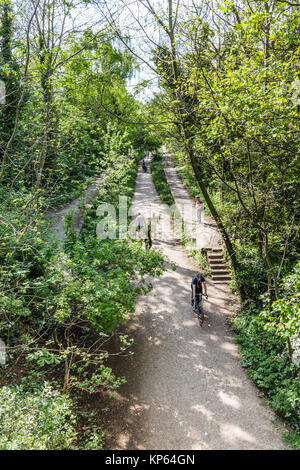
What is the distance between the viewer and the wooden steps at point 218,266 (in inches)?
417

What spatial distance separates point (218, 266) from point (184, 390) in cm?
569

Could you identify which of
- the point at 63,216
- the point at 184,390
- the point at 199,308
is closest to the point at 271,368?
the point at 184,390

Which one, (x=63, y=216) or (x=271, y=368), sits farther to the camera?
(x=63, y=216)

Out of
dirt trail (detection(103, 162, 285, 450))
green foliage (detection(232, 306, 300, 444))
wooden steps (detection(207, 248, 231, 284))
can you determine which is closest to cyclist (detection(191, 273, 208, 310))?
dirt trail (detection(103, 162, 285, 450))

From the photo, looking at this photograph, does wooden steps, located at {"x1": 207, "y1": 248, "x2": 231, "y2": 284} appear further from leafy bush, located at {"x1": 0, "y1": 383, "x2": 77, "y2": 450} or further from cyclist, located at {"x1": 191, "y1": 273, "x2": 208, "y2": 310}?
leafy bush, located at {"x1": 0, "y1": 383, "x2": 77, "y2": 450}

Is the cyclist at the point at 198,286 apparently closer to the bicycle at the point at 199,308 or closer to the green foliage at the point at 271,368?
the bicycle at the point at 199,308

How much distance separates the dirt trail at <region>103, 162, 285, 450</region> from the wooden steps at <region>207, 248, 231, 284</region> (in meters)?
1.30

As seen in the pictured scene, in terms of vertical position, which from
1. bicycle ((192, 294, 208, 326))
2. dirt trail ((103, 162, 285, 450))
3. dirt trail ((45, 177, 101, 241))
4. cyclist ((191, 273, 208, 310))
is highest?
dirt trail ((45, 177, 101, 241))

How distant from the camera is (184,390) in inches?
240

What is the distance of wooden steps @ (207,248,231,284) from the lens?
10586 mm

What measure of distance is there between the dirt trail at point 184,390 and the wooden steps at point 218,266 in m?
1.30

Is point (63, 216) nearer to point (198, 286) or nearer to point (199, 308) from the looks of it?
point (198, 286)

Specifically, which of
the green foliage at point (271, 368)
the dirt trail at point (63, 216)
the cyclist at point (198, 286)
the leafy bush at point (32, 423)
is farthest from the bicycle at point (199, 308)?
the leafy bush at point (32, 423)
